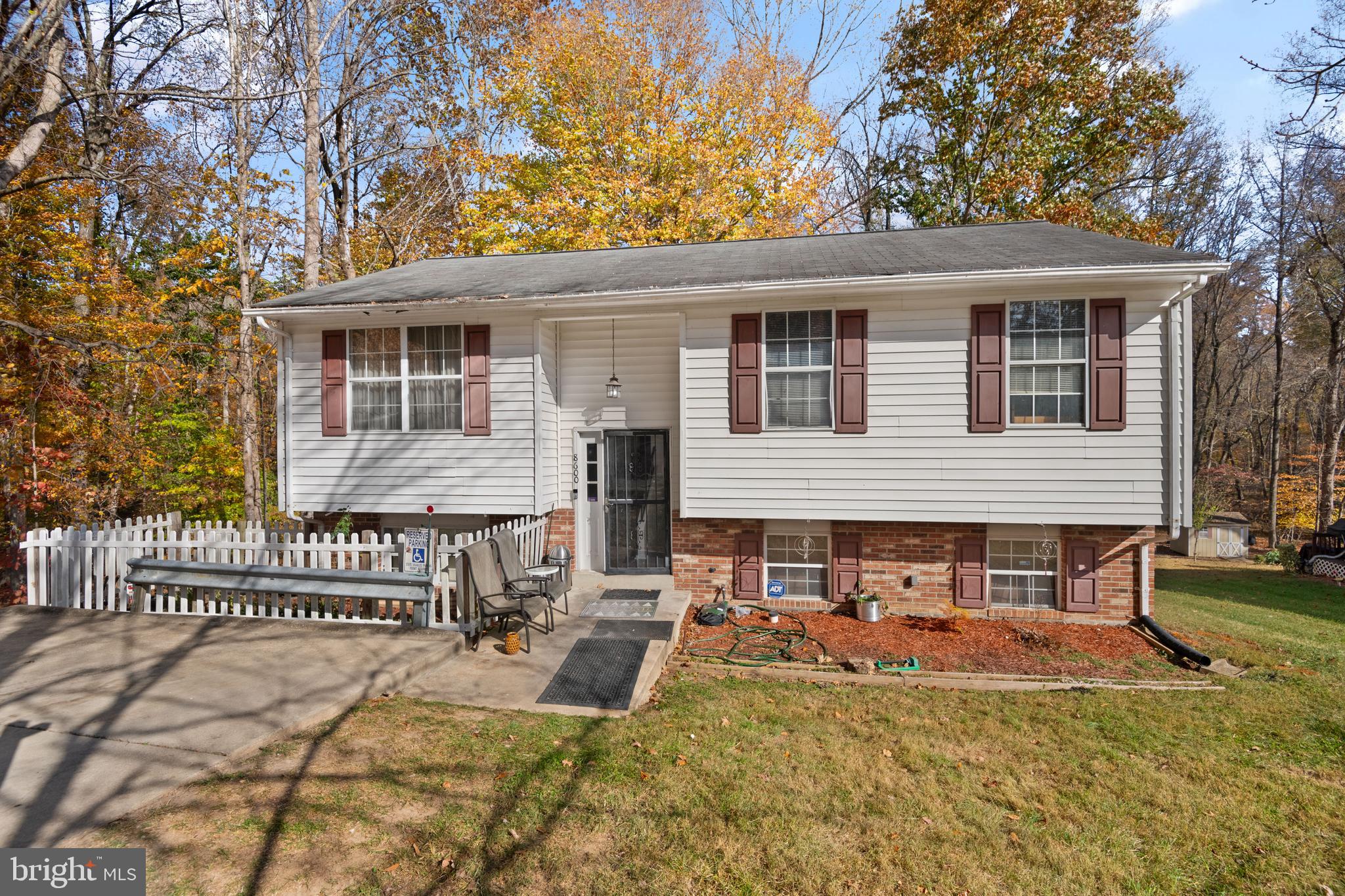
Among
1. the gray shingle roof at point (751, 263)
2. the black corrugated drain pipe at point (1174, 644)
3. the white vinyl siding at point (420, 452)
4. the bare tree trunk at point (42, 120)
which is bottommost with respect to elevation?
the black corrugated drain pipe at point (1174, 644)

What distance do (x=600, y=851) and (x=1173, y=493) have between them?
7.65m

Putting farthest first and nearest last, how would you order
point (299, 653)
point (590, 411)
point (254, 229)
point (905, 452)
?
point (254, 229) < point (590, 411) < point (905, 452) < point (299, 653)

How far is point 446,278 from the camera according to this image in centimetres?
966

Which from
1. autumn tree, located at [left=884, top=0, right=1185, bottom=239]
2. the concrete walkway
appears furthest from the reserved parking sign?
autumn tree, located at [left=884, top=0, right=1185, bottom=239]

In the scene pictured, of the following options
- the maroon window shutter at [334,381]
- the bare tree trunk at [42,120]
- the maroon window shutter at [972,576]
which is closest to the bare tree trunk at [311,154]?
the bare tree trunk at [42,120]

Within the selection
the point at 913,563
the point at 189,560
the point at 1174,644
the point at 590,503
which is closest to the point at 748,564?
the point at 913,563

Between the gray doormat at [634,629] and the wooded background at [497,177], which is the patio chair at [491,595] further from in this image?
the wooded background at [497,177]

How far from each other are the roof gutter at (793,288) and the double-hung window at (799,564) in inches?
135

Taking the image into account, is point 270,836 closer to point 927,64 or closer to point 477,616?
point 477,616

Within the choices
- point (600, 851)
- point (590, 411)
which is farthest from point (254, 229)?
point (600, 851)

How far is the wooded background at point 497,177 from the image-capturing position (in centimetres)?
1156

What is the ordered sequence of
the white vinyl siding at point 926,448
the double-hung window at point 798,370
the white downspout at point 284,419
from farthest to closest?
1. the white downspout at point 284,419
2. the double-hung window at point 798,370
3. the white vinyl siding at point 926,448

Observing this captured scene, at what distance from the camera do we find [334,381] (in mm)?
8734

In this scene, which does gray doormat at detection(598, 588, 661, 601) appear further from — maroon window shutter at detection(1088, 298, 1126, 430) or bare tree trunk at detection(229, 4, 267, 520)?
bare tree trunk at detection(229, 4, 267, 520)
